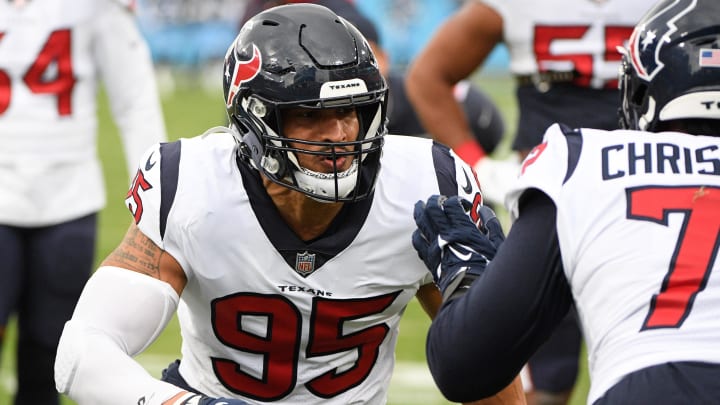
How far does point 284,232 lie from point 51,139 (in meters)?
1.63

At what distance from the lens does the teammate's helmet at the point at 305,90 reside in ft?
9.47

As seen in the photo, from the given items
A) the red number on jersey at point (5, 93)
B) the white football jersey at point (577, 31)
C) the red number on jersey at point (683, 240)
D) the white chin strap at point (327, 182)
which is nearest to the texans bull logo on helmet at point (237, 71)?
the white chin strap at point (327, 182)

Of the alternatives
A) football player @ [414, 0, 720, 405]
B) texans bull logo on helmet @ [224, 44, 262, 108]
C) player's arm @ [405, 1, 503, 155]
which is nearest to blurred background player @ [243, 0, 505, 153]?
player's arm @ [405, 1, 503, 155]

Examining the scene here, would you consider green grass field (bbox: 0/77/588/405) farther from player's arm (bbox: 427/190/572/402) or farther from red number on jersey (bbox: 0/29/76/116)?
player's arm (bbox: 427/190/572/402)

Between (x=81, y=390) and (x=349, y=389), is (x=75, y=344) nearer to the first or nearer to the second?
(x=81, y=390)

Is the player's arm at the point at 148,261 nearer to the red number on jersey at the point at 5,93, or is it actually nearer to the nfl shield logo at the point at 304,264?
the nfl shield logo at the point at 304,264

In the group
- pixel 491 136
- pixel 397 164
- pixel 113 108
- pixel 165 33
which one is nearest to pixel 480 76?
pixel 165 33

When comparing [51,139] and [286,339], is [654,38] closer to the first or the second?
[286,339]

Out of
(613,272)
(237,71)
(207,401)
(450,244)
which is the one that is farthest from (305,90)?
(613,272)

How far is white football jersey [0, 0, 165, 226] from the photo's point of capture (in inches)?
168

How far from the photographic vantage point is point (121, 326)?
2801mm

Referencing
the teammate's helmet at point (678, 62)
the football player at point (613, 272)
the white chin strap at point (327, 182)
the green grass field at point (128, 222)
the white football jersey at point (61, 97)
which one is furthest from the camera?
the green grass field at point (128, 222)

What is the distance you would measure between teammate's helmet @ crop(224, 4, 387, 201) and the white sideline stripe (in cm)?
272

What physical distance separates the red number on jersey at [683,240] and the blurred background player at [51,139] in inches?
99.7
